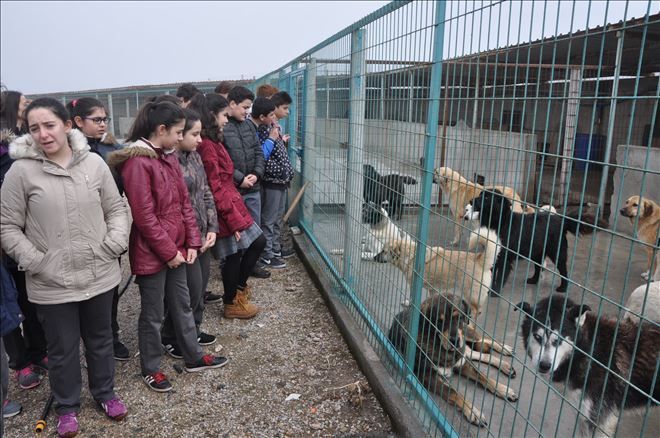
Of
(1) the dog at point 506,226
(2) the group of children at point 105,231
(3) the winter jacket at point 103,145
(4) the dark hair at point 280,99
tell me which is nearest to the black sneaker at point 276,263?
(2) the group of children at point 105,231

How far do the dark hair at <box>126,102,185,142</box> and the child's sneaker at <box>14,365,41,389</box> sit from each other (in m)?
1.78

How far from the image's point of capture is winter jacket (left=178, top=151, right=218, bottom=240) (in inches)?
131

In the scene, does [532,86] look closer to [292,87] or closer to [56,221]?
[56,221]

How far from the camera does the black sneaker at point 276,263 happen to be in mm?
5797

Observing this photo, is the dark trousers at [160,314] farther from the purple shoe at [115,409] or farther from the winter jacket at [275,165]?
the winter jacket at [275,165]

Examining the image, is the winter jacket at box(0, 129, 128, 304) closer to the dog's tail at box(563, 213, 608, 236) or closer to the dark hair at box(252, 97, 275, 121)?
the dog's tail at box(563, 213, 608, 236)

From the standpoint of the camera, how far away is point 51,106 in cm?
247

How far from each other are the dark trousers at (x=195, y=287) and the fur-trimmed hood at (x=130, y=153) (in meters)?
0.90

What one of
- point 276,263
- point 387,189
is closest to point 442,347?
point 387,189

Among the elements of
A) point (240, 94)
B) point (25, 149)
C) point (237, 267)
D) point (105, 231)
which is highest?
point (240, 94)

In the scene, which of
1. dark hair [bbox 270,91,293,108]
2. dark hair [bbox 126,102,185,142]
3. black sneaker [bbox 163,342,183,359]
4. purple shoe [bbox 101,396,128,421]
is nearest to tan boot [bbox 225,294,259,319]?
black sneaker [bbox 163,342,183,359]

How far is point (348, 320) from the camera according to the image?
13.3ft

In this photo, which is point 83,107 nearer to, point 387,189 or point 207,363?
point 207,363

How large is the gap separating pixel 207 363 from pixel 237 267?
0.94m
